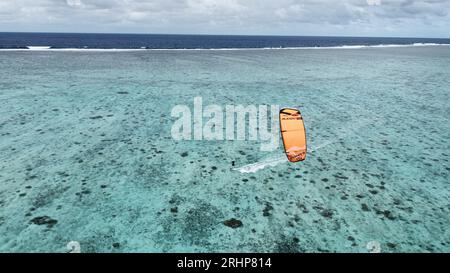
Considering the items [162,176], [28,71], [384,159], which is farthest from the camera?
[28,71]

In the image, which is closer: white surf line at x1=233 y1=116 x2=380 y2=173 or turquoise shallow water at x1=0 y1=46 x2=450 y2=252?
turquoise shallow water at x1=0 y1=46 x2=450 y2=252

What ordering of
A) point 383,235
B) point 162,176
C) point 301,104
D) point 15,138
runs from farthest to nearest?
point 301,104 → point 15,138 → point 162,176 → point 383,235

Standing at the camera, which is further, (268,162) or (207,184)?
(268,162)

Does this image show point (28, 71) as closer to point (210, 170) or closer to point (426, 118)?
point (210, 170)

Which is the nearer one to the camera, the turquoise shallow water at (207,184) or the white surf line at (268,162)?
the turquoise shallow water at (207,184)
